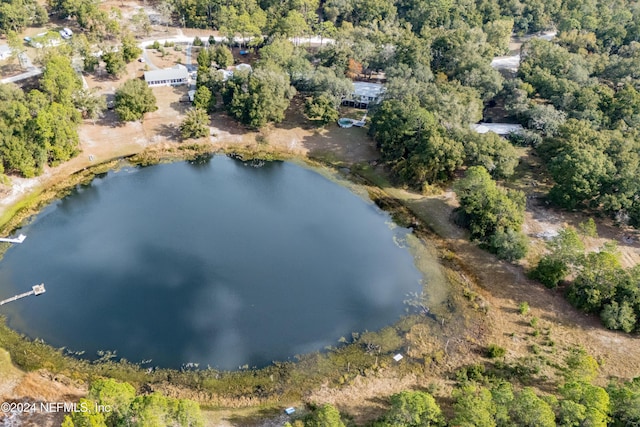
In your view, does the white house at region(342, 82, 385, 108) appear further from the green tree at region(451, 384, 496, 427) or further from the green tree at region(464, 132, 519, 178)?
the green tree at region(451, 384, 496, 427)

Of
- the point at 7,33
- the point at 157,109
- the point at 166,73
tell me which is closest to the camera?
the point at 157,109

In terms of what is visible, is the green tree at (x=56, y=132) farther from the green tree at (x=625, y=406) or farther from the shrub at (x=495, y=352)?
the green tree at (x=625, y=406)

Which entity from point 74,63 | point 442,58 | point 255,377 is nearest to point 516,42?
point 442,58

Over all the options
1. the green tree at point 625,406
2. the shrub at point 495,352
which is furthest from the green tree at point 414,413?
the green tree at point 625,406

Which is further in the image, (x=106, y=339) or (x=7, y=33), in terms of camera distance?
(x=7, y=33)

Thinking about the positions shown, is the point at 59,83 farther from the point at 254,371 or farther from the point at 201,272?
the point at 254,371

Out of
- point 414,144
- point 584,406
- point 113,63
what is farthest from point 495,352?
point 113,63

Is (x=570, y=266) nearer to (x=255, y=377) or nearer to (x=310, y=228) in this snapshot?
(x=310, y=228)
